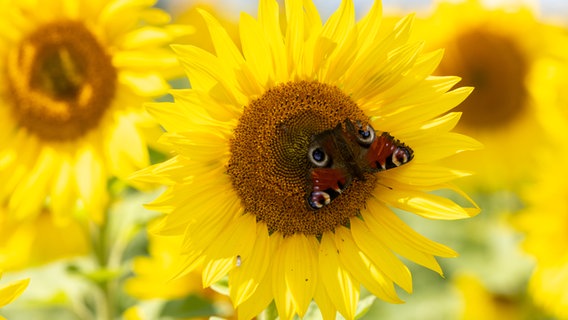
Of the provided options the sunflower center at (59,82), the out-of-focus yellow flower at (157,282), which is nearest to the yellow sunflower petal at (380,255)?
the out-of-focus yellow flower at (157,282)

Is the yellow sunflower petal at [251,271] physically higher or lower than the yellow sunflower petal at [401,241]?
higher

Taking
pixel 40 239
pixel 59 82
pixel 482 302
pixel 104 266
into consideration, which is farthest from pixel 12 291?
pixel 482 302

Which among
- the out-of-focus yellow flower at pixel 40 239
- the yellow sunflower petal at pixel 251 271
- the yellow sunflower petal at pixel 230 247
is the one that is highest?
the yellow sunflower petal at pixel 230 247

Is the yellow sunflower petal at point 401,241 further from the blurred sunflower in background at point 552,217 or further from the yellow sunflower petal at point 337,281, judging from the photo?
the blurred sunflower in background at point 552,217

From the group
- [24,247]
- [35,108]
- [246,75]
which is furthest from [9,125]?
[246,75]

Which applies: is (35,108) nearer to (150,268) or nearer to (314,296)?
(150,268)

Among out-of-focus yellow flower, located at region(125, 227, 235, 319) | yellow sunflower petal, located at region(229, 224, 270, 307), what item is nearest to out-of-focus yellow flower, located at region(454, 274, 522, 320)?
out-of-focus yellow flower, located at region(125, 227, 235, 319)
